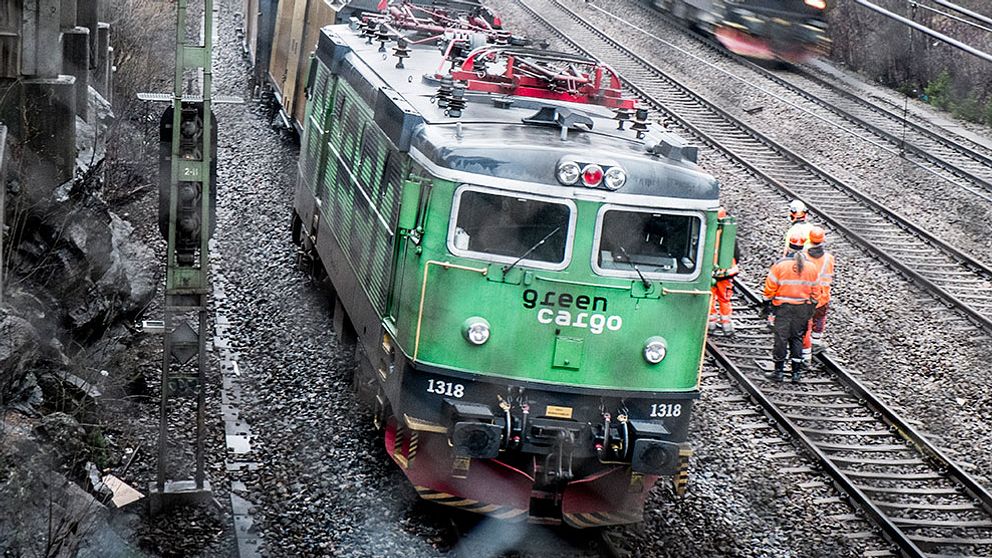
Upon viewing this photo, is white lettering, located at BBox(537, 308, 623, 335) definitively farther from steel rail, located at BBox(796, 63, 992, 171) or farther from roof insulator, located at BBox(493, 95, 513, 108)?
steel rail, located at BBox(796, 63, 992, 171)

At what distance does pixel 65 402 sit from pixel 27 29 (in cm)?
392

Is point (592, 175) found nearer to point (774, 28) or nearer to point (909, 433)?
point (909, 433)

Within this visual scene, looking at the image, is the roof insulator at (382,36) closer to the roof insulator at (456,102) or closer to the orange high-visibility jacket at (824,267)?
the roof insulator at (456,102)

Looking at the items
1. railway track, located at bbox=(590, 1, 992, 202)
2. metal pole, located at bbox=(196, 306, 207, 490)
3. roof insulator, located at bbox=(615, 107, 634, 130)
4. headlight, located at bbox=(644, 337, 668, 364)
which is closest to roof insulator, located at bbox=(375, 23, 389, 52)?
roof insulator, located at bbox=(615, 107, 634, 130)

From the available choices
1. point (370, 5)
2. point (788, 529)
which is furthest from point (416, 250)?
point (370, 5)

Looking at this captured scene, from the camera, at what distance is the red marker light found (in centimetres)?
845

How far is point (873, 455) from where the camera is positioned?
36.2 feet

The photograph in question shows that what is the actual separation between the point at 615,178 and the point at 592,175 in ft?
0.54

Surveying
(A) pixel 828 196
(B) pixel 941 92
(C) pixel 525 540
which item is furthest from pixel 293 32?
(B) pixel 941 92

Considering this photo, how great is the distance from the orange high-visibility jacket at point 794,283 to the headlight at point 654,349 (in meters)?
3.83

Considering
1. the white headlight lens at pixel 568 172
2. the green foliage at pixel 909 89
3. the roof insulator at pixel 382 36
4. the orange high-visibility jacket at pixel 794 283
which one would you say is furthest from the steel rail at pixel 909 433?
the green foliage at pixel 909 89

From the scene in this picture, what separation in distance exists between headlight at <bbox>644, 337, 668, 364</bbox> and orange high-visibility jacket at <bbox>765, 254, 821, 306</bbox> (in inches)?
151

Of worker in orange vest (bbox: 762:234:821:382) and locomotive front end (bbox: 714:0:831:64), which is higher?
locomotive front end (bbox: 714:0:831:64)

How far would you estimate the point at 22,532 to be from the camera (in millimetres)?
7402
